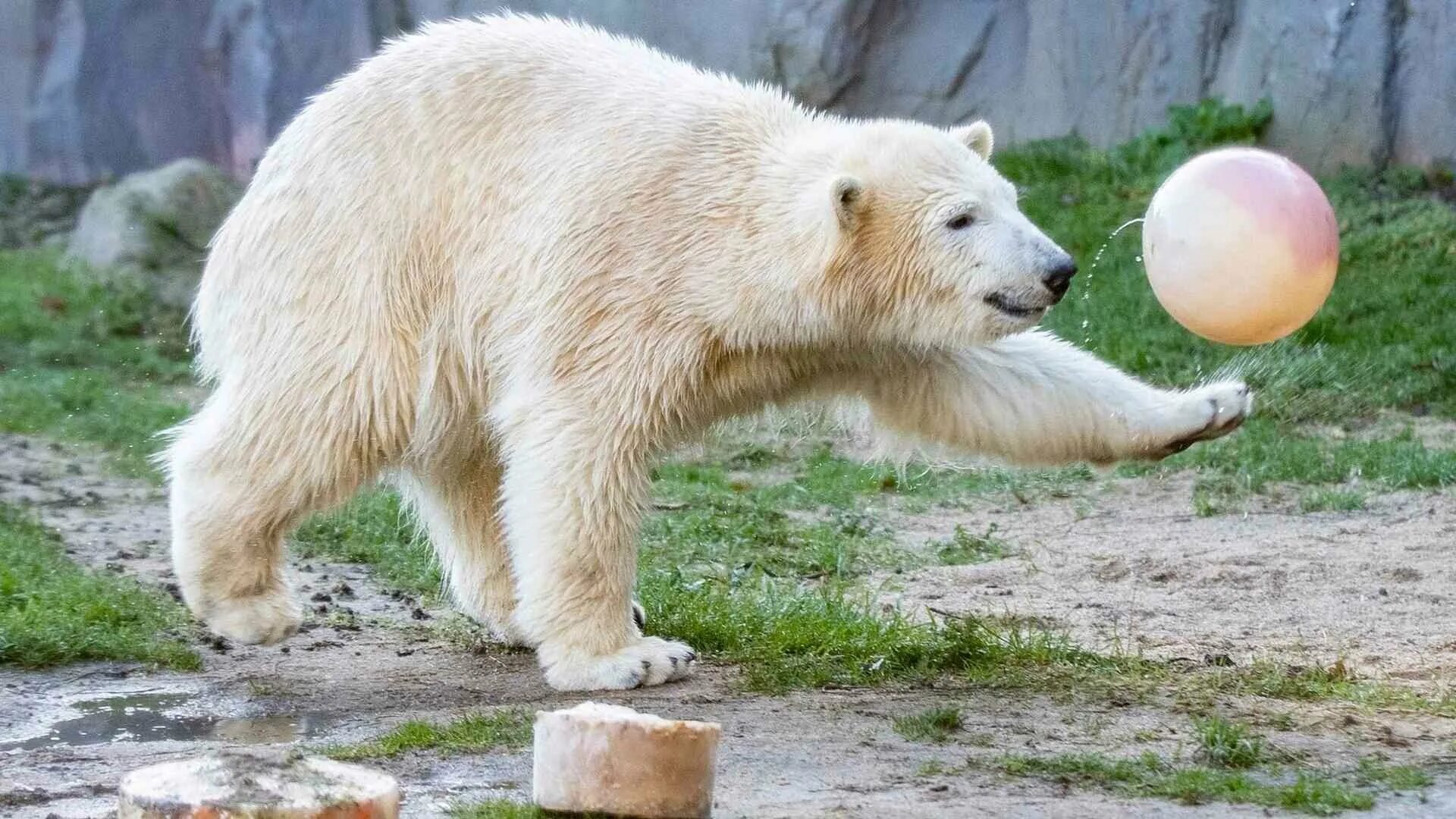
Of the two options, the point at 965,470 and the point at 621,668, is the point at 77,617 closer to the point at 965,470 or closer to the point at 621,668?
the point at 621,668

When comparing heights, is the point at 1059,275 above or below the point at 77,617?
above

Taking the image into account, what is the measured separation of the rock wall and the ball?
685cm

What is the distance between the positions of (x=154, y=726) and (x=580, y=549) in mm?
1126

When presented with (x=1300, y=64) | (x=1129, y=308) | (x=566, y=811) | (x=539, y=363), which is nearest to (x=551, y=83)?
(x=539, y=363)

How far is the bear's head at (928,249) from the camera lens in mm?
4469

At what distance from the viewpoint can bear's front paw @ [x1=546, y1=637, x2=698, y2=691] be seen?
15.3 ft

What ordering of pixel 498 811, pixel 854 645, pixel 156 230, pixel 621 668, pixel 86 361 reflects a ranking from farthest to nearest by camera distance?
pixel 156 230
pixel 86 361
pixel 854 645
pixel 621 668
pixel 498 811

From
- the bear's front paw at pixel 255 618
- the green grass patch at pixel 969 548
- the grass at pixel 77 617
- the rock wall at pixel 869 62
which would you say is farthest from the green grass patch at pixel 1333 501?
the rock wall at pixel 869 62

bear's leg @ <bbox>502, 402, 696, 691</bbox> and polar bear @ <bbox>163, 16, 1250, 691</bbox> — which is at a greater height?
polar bear @ <bbox>163, 16, 1250, 691</bbox>

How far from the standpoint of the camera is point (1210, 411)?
15.7ft

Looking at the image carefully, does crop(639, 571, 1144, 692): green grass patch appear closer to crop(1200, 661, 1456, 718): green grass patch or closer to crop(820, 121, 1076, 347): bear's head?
crop(1200, 661, 1456, 718): green grass patch

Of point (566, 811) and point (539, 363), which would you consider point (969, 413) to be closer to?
point (539, 363)

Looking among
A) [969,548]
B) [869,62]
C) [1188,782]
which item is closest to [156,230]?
[869,62]

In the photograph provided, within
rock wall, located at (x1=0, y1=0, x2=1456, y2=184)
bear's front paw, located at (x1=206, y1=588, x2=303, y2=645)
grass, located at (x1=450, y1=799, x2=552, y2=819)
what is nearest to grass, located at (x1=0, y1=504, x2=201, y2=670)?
→ bear's front paw, located at (x1=206, y1=588, x2=303, y2=645)
